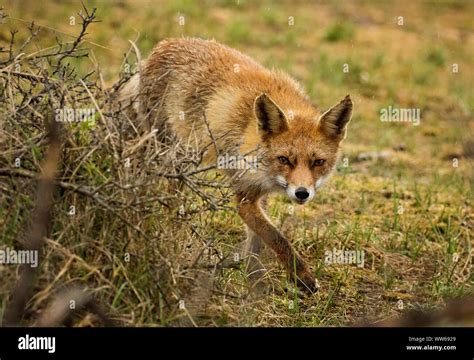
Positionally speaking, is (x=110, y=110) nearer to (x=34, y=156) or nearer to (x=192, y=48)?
(x=34, y=156)

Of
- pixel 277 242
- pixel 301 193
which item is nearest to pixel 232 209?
pixel 301 193

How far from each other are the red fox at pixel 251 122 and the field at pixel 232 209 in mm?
224

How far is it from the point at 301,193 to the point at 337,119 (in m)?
0.82

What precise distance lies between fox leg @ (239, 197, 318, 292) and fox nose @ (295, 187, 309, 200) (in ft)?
1.44

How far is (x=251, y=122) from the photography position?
21.8 feet

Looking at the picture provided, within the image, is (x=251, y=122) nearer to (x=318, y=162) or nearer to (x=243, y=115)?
(x=243, y=115)

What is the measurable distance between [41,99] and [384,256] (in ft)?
10.9

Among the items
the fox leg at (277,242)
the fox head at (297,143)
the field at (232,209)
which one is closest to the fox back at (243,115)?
the fox head at (297,143)

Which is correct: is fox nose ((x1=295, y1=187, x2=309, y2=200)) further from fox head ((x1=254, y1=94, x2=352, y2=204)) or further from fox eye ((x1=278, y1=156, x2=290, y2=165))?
fox eye ((x1=278, y1=156, x2=290, y2=165))

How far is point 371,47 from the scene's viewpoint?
14148 millimetres

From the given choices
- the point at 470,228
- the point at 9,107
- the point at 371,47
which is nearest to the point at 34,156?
the point at 9,107

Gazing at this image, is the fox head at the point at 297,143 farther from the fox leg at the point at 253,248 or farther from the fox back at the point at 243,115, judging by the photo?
the fox leg at the point at 253,248

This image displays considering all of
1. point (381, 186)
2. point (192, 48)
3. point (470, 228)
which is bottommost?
point (470, 228)

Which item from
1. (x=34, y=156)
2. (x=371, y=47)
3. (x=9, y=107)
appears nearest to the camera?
(x=34, y=156)
